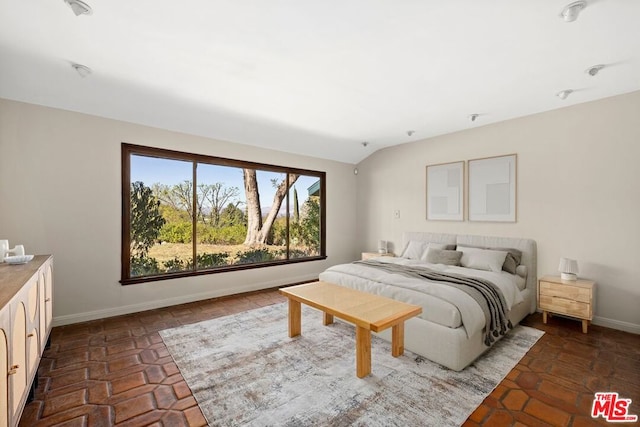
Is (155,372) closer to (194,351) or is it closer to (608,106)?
(194,351)

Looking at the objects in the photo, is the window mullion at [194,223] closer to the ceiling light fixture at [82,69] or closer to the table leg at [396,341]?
the ceiling light fixture at [82,69]

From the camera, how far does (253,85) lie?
9.78 feet

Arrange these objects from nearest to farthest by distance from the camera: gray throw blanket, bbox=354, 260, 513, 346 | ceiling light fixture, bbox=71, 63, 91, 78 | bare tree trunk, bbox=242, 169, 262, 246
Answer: ceiling light fixture, bbox=71, 63, 91, 78 → gray throw blanket, bbox=354, 260, 513, 346 → bare tree trunk, bbox=242, 169, 262, 246

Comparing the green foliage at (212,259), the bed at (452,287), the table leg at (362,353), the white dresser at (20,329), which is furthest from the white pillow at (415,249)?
the white dresser at (20,329)

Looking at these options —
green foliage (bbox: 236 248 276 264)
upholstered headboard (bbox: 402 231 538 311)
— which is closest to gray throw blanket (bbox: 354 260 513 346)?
upholstered headboard (bbox: 402 231 538 311)

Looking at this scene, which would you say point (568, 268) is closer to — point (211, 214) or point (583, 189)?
point (583, 189)

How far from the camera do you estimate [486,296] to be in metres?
2.79

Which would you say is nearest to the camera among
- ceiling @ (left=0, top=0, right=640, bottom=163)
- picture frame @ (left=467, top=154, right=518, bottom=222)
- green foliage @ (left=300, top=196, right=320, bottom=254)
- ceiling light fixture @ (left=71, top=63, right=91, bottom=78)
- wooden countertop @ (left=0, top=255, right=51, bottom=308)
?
wooden countertop @ (left=0, top=255, right=51, bottom=308)

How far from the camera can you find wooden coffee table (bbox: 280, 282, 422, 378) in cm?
221

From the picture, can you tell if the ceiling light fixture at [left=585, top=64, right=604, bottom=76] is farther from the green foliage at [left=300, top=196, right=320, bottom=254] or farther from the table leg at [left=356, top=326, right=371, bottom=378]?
the green foliage at [left=300, top=196, right=320, bottom=254]

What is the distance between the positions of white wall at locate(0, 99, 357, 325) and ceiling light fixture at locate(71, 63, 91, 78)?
36.7 inches

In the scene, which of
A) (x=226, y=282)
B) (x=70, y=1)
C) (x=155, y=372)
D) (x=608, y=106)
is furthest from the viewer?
(x=226, y=282)

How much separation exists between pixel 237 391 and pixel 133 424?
2.13 feet

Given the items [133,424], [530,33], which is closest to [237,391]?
[133,424]
